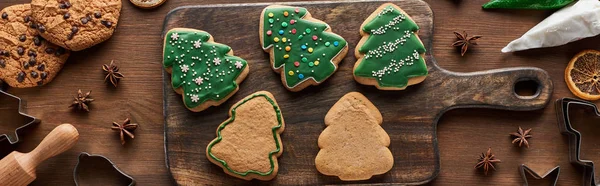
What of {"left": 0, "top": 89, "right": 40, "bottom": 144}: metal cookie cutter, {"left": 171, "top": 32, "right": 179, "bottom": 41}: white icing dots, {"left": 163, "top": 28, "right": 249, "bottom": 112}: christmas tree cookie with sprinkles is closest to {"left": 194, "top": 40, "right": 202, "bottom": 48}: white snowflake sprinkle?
→ {"left": 163, "top": 28, "right": 249, "bottom": 112}: christmas tree cookie with sprinkles

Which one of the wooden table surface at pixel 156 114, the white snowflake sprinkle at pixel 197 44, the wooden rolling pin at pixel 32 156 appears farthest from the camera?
the wooden table surface at pixel 156 114

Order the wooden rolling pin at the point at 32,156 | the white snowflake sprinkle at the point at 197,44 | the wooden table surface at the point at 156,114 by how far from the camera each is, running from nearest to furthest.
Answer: the wooden rolling pin at the point at 32,156 < the white snowflake sprinkle at the point at 197,44 < the wooden table surface at the point at 156,114

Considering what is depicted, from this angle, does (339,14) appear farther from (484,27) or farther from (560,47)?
(560,47)

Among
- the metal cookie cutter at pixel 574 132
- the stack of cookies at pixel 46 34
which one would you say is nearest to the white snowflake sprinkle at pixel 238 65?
the stack of cookies at pixel 46 34

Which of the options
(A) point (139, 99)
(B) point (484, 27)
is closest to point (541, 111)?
(B) point (484, 27)

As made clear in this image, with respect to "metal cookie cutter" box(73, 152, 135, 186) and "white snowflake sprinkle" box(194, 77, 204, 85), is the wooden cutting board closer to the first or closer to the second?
"white snowflake sprinkle" box(194, 77, 204, 85)

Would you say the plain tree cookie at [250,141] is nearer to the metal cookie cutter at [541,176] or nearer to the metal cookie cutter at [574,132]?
the metal cookie cutter at [541,176]
